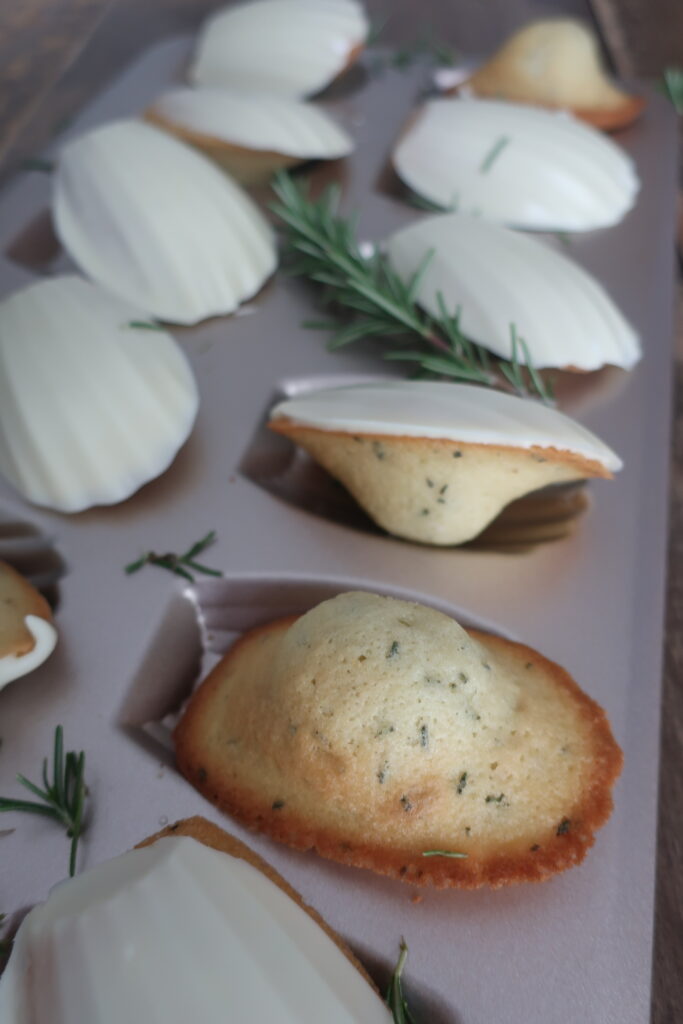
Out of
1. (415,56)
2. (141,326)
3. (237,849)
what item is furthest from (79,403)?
(415,56)

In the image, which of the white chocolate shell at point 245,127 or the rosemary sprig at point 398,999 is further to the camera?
the white chocolate shell at point 245,127

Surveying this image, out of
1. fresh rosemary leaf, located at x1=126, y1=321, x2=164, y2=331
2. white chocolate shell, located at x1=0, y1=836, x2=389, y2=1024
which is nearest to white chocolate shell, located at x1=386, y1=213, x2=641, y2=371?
fresh rosemary leaf, located at x1=126, y1=321, x2=164, y2=331

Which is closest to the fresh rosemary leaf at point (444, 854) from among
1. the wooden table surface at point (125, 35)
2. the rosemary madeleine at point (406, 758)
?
the rosemary madeleine at point (406, 758)

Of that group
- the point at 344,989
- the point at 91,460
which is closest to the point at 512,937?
the point at 344,989

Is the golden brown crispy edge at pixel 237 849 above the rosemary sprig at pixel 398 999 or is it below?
above

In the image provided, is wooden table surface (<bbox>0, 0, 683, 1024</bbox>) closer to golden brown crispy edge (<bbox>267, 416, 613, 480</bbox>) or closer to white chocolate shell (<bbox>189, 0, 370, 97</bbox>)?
white chocolate shell (<bbox>189, 0, 370, 97</bbox>)

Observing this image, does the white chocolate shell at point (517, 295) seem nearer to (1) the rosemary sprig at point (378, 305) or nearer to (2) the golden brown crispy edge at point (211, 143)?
(1) the rosemary sprig at point (378, 305)

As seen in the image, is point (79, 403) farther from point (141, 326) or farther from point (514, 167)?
point (514, 167)

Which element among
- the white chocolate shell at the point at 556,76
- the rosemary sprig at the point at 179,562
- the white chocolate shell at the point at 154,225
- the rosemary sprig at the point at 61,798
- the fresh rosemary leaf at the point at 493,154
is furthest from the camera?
the white chocolate shell at the point at 556,76
